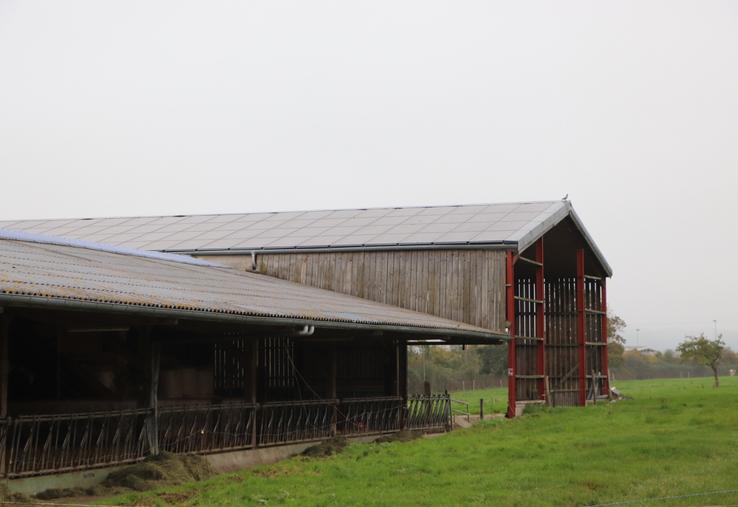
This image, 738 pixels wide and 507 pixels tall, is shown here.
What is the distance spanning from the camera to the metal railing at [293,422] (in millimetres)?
20438

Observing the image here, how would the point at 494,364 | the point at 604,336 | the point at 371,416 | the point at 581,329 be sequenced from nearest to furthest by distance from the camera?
the point at 371,416
the point at 581,329
the point at 604,336
the point at 494,364

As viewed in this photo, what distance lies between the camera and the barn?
23.2 metres

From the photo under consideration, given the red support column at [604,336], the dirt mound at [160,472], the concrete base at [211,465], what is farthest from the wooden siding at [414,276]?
the dirt mound at [160,472]

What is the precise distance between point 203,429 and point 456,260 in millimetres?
13220

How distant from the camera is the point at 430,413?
26781mm

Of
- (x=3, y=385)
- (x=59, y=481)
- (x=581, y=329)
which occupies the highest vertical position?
(x=581, y=329)

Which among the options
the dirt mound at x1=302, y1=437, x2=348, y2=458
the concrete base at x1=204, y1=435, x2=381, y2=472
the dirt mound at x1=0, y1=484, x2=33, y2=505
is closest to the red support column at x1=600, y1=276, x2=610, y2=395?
the dirt mound at x1=302, y1=437, x2=348, y2=458

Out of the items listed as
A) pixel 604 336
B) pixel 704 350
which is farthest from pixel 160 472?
pixel 704 350

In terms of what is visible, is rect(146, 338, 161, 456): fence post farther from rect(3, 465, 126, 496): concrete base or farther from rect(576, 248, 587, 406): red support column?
rect(576, 248, 587, 406): red support column

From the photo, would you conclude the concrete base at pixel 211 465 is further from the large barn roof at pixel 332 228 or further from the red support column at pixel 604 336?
the red support column at pixel 604 336

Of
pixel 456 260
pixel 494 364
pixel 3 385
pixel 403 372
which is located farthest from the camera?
pixel 494 364

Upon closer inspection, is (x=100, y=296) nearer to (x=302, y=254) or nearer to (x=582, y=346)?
(x=302, y=254)

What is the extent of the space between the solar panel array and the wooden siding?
0.39 meters

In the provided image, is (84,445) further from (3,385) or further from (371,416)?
(371,416)
